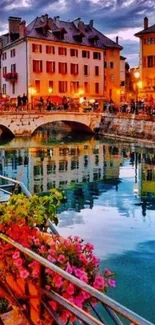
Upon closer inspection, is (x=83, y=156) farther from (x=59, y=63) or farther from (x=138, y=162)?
(x=59, y=63)

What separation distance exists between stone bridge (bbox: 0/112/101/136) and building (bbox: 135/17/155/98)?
9600 mm

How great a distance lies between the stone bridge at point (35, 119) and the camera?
47.9 m

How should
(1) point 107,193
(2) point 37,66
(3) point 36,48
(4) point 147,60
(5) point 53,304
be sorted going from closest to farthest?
1. (5) point 53,304
2. (1) point 107,193
3. (4) point 147,60
4. (3) point 36,48
5. (2) point 37,66

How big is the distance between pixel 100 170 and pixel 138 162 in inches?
137

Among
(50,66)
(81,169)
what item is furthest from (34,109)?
(81,169)

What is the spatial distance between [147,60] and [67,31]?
1228cm

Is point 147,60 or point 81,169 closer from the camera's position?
point 81,169

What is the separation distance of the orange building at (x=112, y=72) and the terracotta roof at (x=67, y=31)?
2.00ft

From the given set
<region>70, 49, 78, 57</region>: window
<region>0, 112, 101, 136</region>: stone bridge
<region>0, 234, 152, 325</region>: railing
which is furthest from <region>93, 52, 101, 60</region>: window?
<region>0, 234, 152, 325</region>: railing

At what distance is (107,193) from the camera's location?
75.7ft

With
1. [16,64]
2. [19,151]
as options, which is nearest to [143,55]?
[16,64]

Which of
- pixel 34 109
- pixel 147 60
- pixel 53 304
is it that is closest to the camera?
pixel 53 304

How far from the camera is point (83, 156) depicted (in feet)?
119

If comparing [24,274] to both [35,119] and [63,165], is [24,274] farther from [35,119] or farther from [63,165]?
[35,119]
